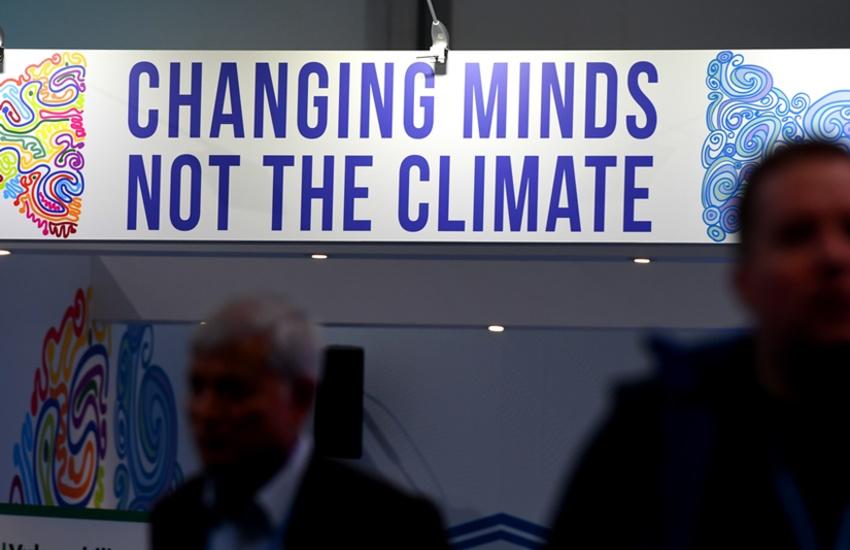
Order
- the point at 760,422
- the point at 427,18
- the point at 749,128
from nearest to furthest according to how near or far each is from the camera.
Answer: the point at 760,422 → the point at 749,128 → the point at 427,18

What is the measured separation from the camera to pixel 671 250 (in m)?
4.54

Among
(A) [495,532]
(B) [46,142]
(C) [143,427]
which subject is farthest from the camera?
(C) [143,427]

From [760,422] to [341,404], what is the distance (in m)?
4.02

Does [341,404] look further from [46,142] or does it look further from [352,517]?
[352,517]

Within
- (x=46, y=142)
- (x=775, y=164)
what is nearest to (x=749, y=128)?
(x=46, y=142)

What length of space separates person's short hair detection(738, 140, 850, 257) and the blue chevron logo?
392 cm

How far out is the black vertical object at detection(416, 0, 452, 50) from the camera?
6535 millimetres

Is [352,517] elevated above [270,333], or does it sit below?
below

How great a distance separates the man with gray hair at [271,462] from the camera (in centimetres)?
151

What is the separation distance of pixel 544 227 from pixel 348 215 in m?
0.62

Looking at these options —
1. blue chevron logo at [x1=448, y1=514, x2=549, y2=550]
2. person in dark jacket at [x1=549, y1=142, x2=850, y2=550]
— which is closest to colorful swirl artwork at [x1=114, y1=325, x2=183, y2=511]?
blue chevron logo at [x1=448, y1=514, x2=549, y2=550]

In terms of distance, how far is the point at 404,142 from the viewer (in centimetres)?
461

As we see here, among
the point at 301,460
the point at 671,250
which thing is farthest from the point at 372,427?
the point at 301,460

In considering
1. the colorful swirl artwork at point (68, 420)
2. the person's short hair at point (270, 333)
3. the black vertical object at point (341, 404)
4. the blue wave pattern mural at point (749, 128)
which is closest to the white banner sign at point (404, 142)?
the blue wave pattern mural at point (749, 128)
